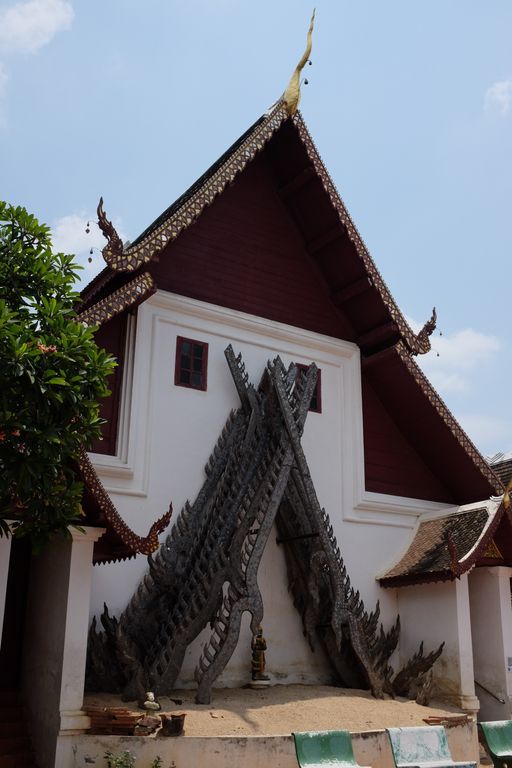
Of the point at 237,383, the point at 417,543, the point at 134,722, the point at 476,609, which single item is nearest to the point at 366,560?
the point at 417,543

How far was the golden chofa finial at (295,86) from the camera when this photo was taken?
12.4m

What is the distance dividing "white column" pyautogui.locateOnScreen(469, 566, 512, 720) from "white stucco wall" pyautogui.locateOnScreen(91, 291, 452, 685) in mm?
1228

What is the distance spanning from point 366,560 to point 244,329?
3.76 meters

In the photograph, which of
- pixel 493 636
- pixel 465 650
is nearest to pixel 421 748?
pixel 465 650

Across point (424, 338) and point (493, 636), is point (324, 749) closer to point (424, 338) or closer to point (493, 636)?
point (493, 636)

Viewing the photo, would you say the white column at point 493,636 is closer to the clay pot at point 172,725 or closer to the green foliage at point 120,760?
the clay pot at point 172,725

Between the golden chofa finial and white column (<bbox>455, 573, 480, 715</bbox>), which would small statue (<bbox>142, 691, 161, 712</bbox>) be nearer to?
white column (<bbox>455, 573, 480, 715</bbox>)

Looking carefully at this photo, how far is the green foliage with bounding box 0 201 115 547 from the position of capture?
6.68m

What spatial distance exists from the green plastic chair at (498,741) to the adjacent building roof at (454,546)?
224 cm

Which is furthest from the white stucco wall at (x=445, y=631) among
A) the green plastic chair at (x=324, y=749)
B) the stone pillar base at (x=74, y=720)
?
the stone pillar base at (x=74, y=720)

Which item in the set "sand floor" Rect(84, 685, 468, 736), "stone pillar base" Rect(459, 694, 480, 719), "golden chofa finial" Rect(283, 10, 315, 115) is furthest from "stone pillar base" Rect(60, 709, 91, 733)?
"golden chofa finial" Rect(283, 10, 315, 115)

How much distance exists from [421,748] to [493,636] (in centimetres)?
425

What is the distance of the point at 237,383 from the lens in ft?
38.1

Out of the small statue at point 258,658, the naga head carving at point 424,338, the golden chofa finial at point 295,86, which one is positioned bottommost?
the small statue at point 258,658
